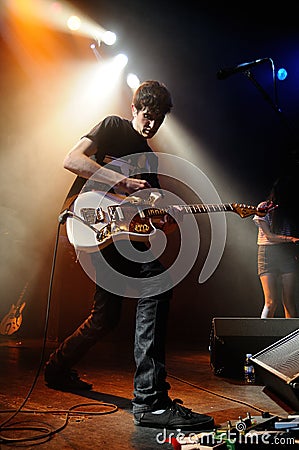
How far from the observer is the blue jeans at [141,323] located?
2.30m

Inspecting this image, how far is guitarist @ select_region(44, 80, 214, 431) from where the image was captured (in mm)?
2262

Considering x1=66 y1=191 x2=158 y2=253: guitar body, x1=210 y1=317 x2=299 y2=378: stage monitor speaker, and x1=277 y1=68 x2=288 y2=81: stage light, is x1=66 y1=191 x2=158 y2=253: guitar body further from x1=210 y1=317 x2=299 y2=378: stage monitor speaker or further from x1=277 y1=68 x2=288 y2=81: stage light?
x1=277 y1=68 x2=288 y2=81: stage light

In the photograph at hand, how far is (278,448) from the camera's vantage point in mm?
1528

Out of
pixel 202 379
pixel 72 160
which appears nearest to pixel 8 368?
pixel 202 379

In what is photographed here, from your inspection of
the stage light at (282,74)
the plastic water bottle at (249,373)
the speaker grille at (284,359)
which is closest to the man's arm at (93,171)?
the speaker grille at (284,359)

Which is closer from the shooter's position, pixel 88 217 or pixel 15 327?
pixel 88 217

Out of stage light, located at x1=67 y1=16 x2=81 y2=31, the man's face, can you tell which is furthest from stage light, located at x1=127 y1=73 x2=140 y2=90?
the man's face

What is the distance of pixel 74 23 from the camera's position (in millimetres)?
5871

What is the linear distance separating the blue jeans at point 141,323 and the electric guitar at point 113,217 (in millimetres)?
81

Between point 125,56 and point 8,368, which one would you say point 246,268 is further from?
point 8,368

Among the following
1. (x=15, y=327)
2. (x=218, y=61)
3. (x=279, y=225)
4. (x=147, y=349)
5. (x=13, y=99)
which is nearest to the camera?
(x=147, y=349)

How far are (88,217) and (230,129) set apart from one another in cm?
509

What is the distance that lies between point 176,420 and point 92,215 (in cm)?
112

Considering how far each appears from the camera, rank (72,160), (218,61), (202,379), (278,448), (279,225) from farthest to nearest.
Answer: (218,61)
(279,225)
(202,379)
(72,160)
(278,448)
